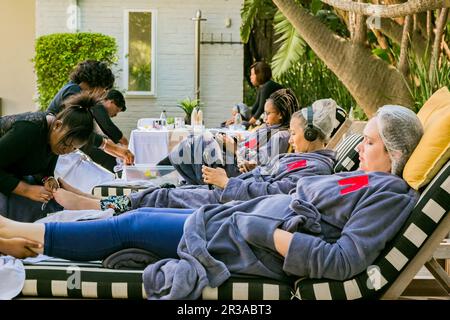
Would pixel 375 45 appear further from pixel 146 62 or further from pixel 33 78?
pixel 33 78

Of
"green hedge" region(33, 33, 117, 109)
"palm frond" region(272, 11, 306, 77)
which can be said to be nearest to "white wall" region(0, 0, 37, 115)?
"green hedge" region(33, 33, 117, 109)

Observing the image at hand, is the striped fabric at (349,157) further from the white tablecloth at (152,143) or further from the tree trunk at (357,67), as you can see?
the white tablecloth at (152,143)

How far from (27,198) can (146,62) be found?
35.3 feet

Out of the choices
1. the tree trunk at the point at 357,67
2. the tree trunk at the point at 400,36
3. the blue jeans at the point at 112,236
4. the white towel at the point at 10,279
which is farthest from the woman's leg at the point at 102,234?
the tree trunk at the point at 400,36

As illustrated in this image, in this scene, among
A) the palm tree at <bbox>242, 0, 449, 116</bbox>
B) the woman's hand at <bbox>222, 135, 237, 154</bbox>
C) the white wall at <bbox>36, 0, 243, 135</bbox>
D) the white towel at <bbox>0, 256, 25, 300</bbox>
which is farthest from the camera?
the white wall at <bbox>36, 0, 243, 135</bbox>

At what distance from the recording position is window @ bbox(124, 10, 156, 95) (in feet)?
48.3

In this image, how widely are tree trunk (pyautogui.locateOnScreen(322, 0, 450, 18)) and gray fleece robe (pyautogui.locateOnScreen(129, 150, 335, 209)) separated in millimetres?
2472

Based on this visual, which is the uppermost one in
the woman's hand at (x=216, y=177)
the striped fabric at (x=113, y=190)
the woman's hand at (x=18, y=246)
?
the woman's hand at (x=216, y=177)

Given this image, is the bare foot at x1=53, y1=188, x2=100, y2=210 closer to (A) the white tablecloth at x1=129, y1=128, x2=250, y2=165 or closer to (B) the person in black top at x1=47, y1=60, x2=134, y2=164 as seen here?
(B) the person in black top at x1=47, y1=60, x2=134, y2=164

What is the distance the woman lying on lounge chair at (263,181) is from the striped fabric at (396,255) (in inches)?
54.4

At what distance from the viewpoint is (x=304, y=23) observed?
9.30m

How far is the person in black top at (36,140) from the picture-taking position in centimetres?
403

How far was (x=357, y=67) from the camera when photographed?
348 inches

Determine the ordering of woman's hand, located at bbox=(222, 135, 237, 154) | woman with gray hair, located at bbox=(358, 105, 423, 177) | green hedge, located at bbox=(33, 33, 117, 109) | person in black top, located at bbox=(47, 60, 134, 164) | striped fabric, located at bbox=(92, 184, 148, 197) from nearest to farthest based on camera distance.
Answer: woman with gray hair, located at bbox=(358, 105, 423, 177) < striped fabric, located at bbox=(92, 184, 148, 197) < woman's hand, located at bbox=(222, 135, 237, 154) < person in black top, located at bbox=(47, 60, 134, 164) < green hedge, located at bbox=(33, 33, 117, 109)
